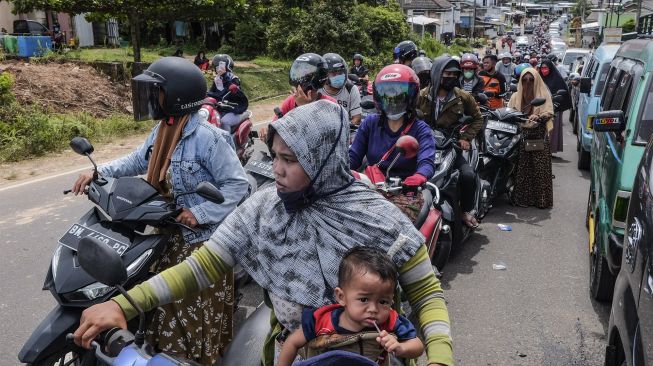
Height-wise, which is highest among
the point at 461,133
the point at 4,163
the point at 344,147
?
the point at 344,147

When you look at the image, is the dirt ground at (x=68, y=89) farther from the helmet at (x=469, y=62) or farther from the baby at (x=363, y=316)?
the baby at (x=363, y=316)

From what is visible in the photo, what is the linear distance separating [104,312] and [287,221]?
659mm

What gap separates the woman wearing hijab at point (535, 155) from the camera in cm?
773

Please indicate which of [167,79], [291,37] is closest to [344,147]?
[167,79]

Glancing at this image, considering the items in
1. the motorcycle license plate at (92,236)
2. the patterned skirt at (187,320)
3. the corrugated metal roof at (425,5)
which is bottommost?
the patterned skirt at (187,320)

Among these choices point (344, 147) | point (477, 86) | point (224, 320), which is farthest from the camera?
point (477, 86)

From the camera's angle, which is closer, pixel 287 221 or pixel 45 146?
pixel 287 221

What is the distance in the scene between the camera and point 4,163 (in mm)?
10055

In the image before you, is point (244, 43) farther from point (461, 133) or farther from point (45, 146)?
point (461, 133)

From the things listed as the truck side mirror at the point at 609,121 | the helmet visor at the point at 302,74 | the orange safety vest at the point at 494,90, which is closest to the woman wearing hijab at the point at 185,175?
the helmet visor at the point at 302,74

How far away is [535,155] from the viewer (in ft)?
25.4

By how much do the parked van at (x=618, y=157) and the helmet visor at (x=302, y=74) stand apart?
2381mm

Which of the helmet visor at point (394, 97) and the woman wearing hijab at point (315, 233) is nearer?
the woman wearing hijab at point (315, 233)

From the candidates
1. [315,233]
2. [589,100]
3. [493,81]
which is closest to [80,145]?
[315,233]
